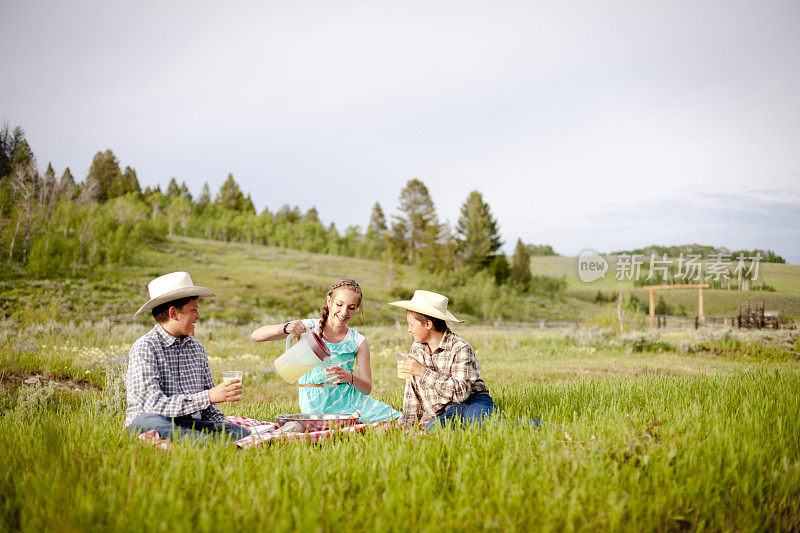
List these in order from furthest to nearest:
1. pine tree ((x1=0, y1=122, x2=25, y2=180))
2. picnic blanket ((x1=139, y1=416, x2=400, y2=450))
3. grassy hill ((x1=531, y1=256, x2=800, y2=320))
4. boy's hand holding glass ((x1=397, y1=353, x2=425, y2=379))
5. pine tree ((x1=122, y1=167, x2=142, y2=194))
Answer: pine tree ((x1=122, y1=167, x2=142, y2=194))
pine tree ((x1=0, y1=122, x2=25, y2=180))
grassy hill ((x1=531, y1=256, x2=800, y2=320))
boy's hand holding glass ((x1=397, y1=353, x2=425, y2=379))
picnic blanket ((x1=139, y1=416, x2=400, y2=450))

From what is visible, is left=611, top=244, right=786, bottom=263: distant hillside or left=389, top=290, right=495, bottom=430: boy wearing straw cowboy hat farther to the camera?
left=611, top=244, right=786, bottom=263: distant hillside

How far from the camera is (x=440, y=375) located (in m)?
4.33

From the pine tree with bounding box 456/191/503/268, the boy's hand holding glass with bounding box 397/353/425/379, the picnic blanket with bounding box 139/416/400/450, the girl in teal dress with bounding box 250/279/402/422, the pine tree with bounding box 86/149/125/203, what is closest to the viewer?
the picnic blanket with bounding box 139/416/400/450

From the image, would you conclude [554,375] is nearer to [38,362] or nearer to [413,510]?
[413,510]

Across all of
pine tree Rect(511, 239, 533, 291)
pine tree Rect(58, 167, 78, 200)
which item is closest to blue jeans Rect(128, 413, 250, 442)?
pine tree Rect(58, 167, 78, 200)

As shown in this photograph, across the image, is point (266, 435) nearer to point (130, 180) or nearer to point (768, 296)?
point (768, 296)

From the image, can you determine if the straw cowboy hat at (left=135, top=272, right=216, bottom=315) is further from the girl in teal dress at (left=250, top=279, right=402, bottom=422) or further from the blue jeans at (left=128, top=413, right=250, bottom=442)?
the girl in teal dress at (left=250, top=279, right=402, bottom=422)

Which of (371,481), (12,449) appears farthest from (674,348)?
(12,449)

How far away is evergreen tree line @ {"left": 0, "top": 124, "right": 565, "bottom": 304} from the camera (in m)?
19.9

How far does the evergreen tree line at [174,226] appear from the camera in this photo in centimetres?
1994

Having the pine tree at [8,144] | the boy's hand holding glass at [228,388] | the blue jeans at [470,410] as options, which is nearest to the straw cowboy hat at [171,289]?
the boy's hand holding glass at [228,388]

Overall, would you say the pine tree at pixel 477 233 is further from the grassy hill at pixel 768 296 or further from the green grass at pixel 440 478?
the green grass at pixel 440 478

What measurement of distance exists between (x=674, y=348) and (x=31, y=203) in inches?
925

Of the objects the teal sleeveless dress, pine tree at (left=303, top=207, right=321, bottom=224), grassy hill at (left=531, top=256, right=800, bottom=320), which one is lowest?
the teal sleeveless dress
